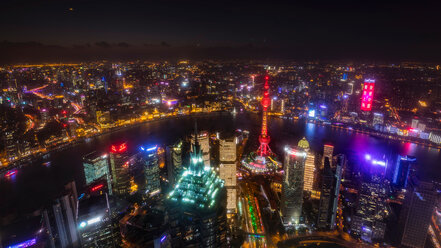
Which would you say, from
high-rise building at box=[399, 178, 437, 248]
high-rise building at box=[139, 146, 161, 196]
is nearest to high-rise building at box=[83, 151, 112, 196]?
high-rise building at box=[139, 146, 161, 196]

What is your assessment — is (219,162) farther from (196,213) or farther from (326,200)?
(196,213)

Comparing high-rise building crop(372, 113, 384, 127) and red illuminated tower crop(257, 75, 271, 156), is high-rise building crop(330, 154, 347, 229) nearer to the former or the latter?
red illuminated tower crop(257, 75, 271, 156)

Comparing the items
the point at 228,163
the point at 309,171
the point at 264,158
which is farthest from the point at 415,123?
the point at 228,163

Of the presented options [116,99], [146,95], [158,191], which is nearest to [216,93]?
[146,95]

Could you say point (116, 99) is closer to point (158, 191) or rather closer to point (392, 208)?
point (158, 191)

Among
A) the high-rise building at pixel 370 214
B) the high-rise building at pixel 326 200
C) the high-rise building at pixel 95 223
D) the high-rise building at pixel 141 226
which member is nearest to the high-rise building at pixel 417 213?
the high-rise building at pixel 370 214
